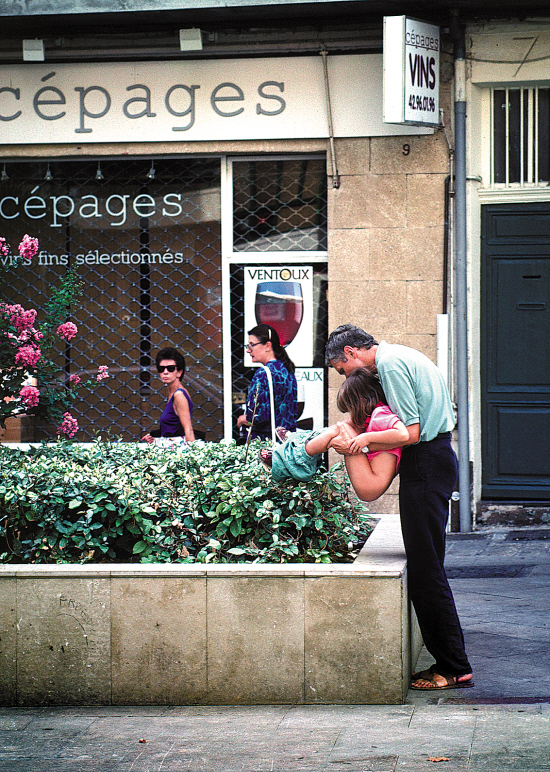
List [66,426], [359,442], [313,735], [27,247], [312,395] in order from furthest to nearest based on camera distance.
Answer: [312,395]
[66,426]
[27,247]
[359,442]
[313,735]

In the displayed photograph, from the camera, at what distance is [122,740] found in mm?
4191

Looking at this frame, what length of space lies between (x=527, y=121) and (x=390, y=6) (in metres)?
1.69

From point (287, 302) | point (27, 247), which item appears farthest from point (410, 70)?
point (27, 247)

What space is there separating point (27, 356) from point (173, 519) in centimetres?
144

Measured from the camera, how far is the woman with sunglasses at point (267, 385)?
24.0 ft

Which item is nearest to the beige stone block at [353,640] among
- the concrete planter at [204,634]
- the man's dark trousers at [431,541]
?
the concrete planter at [204,634]

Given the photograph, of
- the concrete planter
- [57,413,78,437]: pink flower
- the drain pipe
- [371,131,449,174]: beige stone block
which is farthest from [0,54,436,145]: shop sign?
the concrete planter

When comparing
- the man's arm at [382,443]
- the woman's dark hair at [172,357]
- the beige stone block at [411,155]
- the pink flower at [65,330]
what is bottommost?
the man's arm at [382,443]

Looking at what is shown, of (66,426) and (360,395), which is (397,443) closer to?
(360,395)

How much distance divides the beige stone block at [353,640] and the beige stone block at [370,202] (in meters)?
5.38

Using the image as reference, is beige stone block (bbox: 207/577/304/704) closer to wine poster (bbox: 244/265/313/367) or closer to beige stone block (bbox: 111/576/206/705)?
beige stone block (bbox: 111/576/206/705)

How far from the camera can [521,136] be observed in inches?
369

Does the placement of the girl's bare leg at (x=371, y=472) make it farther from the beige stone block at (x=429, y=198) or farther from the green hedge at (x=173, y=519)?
the beige stone block at (x=429, y=198)

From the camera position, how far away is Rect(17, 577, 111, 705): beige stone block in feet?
15.2
